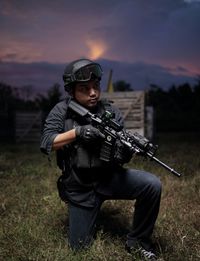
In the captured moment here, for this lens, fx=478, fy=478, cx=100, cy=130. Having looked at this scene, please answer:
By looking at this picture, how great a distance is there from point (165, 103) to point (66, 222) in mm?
32645

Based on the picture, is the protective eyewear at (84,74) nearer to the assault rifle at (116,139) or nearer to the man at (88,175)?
the man at (88,175)

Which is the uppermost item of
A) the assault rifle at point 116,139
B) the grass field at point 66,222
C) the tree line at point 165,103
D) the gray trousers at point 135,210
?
the assault rifle at point 116,139

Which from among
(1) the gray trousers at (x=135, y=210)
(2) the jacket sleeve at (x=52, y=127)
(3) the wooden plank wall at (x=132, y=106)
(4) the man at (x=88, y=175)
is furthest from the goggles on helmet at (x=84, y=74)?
(3) the wooden plank wall at (x=132, y=106)

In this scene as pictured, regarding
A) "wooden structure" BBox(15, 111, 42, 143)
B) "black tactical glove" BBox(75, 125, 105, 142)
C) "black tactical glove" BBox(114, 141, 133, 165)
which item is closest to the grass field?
"black tactical glove" BBox(114, 141, 133, 165)

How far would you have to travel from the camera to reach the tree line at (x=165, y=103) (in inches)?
1175

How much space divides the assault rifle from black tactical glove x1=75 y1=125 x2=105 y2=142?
0.07 meters

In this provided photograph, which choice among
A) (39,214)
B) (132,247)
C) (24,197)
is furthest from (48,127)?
(24,197)

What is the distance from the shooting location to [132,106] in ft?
53.9

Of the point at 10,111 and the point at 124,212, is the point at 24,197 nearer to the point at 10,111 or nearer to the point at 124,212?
the point at 124,212

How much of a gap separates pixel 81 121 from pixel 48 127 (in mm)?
341

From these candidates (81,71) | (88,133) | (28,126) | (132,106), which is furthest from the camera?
(28,126)

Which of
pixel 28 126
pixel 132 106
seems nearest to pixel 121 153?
pixel 132 106

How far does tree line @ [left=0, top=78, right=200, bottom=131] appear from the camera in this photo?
29.9 m

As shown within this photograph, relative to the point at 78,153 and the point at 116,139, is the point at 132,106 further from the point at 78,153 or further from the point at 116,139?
the point at 116,139
